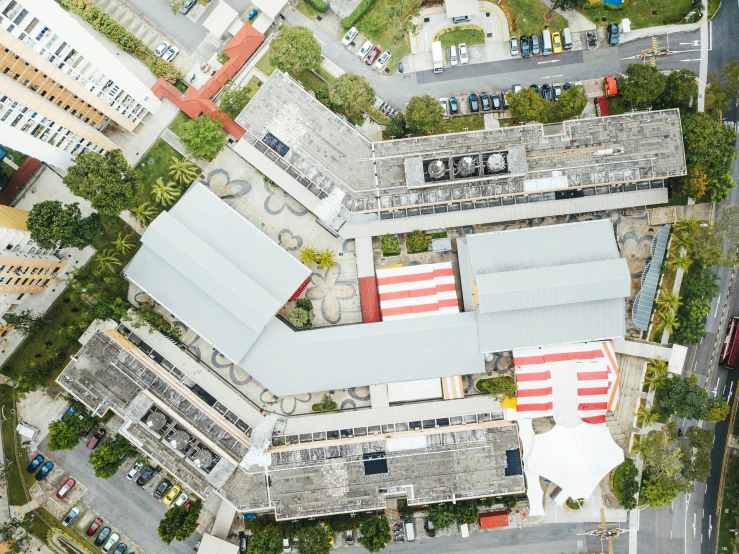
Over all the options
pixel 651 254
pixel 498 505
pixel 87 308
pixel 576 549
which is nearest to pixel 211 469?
pixel 87 308

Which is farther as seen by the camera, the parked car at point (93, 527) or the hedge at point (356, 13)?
the hedge at point (356, 13)

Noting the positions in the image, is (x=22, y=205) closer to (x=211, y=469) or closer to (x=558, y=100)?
(x=211, y=469)

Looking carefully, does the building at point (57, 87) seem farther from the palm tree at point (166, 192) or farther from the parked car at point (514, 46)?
the parked car at point (514, 46)

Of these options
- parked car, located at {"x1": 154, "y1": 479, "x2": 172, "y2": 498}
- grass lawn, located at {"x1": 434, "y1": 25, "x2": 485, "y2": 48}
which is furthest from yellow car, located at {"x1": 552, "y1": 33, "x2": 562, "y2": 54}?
parked car, located at {"x1": 154, "y1": 479, "x2": 172, "y2": 498}

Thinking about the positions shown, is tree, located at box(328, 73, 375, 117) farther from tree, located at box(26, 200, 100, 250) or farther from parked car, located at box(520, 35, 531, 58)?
tree, located at box(26, 200, 100, 250)

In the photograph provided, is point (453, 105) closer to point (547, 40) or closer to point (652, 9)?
point (547, 40)

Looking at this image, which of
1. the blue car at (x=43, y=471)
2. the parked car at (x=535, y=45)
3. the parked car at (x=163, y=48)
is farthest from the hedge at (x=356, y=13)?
the blue car at (x=43, y=471)
